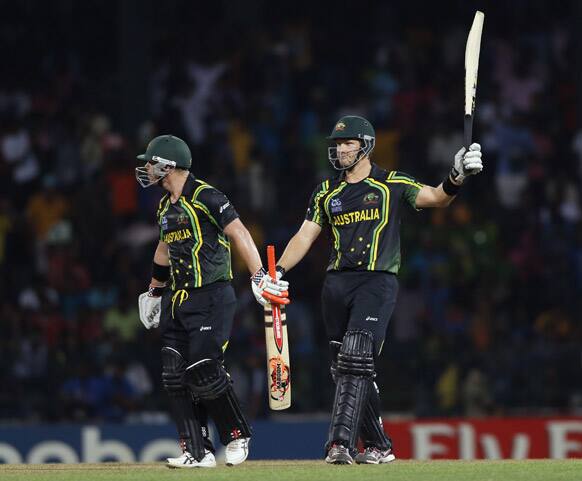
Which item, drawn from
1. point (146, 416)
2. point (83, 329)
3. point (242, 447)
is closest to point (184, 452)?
point (242, 447)

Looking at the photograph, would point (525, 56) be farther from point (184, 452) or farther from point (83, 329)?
point (184, 452)

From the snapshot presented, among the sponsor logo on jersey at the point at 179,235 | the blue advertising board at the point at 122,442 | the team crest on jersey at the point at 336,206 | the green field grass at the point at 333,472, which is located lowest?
the blue advertising board at the point at 122,442

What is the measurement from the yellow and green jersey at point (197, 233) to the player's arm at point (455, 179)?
118 cm

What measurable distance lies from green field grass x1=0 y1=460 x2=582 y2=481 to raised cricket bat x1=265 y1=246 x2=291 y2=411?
44 centimetres

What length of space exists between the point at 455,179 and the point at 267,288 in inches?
52.1

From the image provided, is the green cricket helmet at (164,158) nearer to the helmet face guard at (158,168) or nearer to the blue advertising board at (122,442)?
the helmet face guard at (158,168)

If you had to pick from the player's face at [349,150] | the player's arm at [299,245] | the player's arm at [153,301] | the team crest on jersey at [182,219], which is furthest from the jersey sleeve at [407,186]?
the player's arm at [153,301]

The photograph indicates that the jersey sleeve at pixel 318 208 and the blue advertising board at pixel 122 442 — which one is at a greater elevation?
the jersey sleeve at pixel 318 208

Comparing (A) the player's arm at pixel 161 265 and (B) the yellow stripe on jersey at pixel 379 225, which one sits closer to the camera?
(B) the yellow stripe on jersey at pixel 379 225

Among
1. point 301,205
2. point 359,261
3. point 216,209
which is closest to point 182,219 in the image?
point 216,209

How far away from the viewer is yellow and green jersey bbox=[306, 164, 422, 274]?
32.7 ft

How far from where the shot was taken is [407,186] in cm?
1006

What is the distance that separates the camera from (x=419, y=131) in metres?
18.2

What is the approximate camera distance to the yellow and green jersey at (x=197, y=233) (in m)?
9.97
